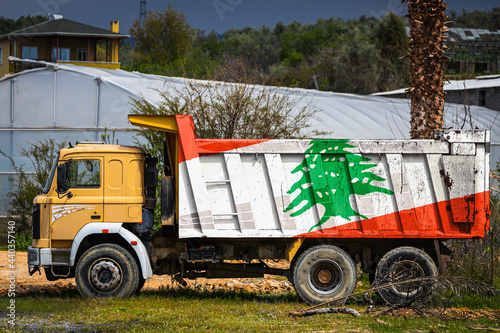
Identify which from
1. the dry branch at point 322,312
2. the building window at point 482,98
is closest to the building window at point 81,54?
the building window at point 482,98

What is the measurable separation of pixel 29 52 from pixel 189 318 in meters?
44.4

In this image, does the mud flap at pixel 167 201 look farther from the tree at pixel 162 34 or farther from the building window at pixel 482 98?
the tree at pixel 162 34

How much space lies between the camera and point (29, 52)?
48.5m

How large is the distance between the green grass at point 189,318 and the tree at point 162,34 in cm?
5625

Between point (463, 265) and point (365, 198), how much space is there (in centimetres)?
313

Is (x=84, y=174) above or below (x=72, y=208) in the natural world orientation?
above

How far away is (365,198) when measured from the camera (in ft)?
32.2

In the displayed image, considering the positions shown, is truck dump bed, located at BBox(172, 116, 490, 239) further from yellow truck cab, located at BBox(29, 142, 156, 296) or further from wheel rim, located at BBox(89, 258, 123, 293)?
wheel rim, located at BBox(89, 258, 123, 293)

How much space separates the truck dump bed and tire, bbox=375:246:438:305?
1.33ft

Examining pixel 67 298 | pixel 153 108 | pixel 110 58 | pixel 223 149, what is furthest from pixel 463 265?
pixel 110 58

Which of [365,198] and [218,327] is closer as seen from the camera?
[218,327]

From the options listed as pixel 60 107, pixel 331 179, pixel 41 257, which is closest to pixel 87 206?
pixel 41 257

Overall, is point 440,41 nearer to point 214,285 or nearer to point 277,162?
point 277,162

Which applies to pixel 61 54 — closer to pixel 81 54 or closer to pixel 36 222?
pixel 81 54
